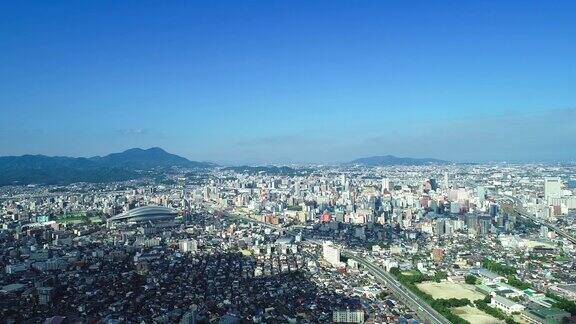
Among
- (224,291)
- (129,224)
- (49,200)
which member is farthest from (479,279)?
(49,200)

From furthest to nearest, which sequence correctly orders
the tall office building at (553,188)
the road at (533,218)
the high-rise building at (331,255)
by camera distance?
1. the tall office building at (553,188)
2. the road at (533,218)
3. the high-rise building at (331,255)

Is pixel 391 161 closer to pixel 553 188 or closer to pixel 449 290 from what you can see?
pixel 553 188

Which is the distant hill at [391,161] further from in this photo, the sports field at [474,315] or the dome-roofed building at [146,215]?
the sports field at [474,315]

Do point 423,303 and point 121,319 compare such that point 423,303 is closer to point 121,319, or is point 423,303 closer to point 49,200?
point 121,319

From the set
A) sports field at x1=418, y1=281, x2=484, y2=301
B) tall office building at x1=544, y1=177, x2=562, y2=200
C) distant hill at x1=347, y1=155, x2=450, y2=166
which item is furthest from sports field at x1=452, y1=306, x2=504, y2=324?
distant hill at x1=347, y1=155, x2=450, y2=166

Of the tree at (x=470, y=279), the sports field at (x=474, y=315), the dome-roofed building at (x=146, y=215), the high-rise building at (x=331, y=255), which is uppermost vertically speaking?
the dome-roofed building at (x=146, y=215)

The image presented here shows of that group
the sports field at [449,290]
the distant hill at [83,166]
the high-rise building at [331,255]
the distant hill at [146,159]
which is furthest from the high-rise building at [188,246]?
the distant hill at [146,159]
